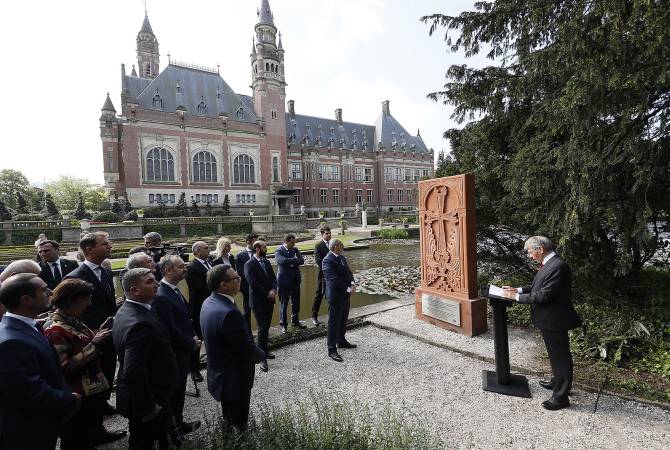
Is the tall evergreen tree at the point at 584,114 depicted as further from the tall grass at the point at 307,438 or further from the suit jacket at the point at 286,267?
the suit jacket at the point at 286,267

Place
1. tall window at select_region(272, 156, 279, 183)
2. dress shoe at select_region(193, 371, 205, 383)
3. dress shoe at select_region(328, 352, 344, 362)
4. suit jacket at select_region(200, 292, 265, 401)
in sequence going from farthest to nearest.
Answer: tall window at select_region(272, 156, 279, 183), dress shoe at select_region(328, 352, 344, 362), dress shoe at select_region(193, 371, 205, 383), suit jacket at select_region(200, 292, 265, 401)

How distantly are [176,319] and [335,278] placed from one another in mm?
2663

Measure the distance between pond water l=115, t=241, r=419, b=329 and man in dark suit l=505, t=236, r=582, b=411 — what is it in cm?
499

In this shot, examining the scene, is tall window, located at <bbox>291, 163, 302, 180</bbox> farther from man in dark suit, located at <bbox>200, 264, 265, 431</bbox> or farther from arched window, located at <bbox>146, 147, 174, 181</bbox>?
man in dark suit, located at <bbox>200, 264, 265, 431</bbox>

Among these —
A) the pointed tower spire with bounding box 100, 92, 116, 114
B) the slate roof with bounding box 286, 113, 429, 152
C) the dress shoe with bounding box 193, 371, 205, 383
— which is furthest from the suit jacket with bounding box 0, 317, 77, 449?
the slate roof with bounding box 286, 113, 429, 152

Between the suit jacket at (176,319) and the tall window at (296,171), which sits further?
the tall window at (296,171)

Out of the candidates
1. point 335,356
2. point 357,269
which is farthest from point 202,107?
point 335,356

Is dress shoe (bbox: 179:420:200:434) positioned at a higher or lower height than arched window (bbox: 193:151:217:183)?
lower

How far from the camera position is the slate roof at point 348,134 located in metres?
53.4

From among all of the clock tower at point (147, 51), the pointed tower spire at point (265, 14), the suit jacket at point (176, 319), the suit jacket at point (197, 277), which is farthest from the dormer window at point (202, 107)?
the suit jacket at point (176, 319)

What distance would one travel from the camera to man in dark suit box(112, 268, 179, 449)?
249cm

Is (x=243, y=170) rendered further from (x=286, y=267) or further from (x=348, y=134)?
(x=286, y=267)

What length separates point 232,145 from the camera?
42.7 meters

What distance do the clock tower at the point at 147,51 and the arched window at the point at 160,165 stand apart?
16.9 m
